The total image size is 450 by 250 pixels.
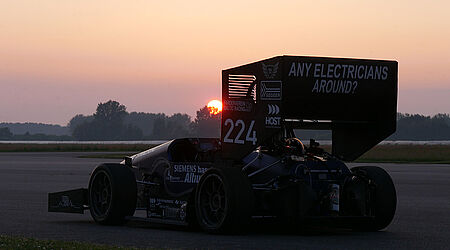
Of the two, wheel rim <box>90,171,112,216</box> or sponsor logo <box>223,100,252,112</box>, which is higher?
sponsor logo <box>223,100,252,112</box>

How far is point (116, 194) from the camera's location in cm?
1478

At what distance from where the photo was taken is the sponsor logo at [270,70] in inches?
521

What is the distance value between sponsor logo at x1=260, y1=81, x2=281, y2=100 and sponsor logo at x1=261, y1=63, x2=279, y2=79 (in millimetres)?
101

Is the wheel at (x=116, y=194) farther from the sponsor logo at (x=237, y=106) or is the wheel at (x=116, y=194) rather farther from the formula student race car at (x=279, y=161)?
the sponsor logo at (x=237, y=106)

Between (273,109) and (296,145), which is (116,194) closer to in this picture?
(296,145)

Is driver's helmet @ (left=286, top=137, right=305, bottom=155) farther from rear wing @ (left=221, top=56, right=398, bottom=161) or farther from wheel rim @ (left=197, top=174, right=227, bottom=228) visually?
wheel rim @ (left=197, top=174, right=227, bottom=228)

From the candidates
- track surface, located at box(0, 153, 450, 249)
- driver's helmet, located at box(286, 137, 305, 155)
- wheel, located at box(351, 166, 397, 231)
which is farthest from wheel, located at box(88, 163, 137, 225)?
wheel, located at box(351, 166, 397, 231)

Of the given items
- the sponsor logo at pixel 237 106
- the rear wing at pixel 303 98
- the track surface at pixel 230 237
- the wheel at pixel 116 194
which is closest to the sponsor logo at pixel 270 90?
the rear wing at pixel 303 98

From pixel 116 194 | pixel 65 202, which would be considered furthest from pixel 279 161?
pixel 65 202

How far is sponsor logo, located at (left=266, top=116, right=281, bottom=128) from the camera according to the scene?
43.0 ft

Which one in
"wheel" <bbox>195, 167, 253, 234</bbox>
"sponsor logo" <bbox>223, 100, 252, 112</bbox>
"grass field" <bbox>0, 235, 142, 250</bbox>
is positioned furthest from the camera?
"sponsor logo" <bbox>223, 100, 252, 112</bbox>

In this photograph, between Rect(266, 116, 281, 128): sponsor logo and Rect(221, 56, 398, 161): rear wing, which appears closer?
Rect(266, 116, 281, 128): sponsor logo

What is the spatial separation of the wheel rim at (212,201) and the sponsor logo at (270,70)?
5.37 ft

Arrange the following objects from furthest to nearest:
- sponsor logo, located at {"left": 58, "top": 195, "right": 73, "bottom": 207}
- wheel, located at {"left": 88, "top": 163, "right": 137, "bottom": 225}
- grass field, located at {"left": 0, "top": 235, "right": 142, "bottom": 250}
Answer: sponsor logo, located at {"left": 58, "top": 195, "right": 73, "bottom": 207} → wheel, located at {"left": 88, "top": 163, "right": 137, "bottom": 225} → grass field, located at {"left": 0, "top": 235, "right": 142, "bottom": 250}
